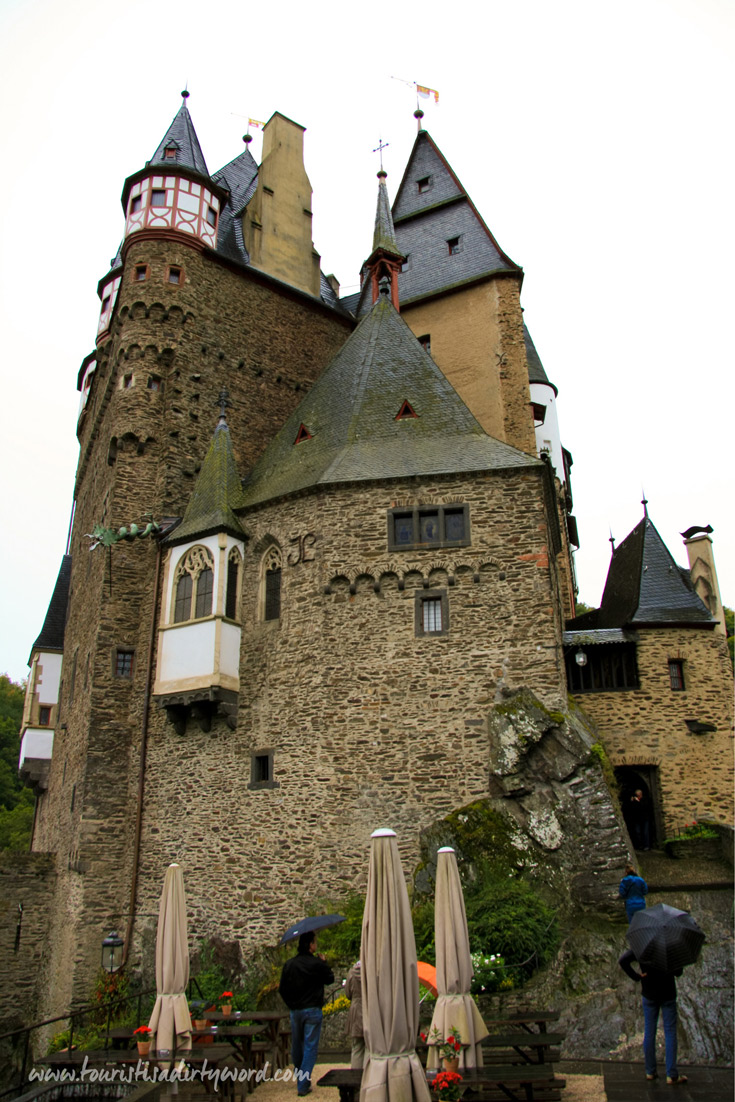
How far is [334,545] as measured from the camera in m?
17.3

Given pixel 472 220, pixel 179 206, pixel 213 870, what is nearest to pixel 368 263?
pixel 472 220

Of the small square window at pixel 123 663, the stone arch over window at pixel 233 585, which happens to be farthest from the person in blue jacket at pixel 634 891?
the small square window at pixel 123 663

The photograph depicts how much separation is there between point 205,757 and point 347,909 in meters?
4.44

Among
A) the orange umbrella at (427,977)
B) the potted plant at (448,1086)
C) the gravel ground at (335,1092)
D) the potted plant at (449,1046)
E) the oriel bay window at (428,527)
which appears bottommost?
the gravel ground at (335,1092)

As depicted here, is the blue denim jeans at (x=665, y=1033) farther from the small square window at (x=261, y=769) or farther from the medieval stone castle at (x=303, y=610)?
the small square window at (x=261, y=769)

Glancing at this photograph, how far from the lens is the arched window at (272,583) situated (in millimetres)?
18016

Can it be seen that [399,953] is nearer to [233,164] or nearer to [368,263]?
[368,263]

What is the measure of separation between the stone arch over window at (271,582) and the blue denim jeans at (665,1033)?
37.3ft

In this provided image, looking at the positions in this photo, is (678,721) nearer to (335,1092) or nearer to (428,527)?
(428,527)

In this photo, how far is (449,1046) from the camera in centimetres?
775

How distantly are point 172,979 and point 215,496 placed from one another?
36.0 feet

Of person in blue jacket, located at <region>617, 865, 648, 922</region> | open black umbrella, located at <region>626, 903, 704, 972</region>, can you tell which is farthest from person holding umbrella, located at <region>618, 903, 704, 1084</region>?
person in blue jacket, located at <region>617, 865, 648, 922</region>

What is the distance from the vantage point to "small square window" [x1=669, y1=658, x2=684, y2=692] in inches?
733

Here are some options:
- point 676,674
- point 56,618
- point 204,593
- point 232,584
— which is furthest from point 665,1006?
point 56,618
